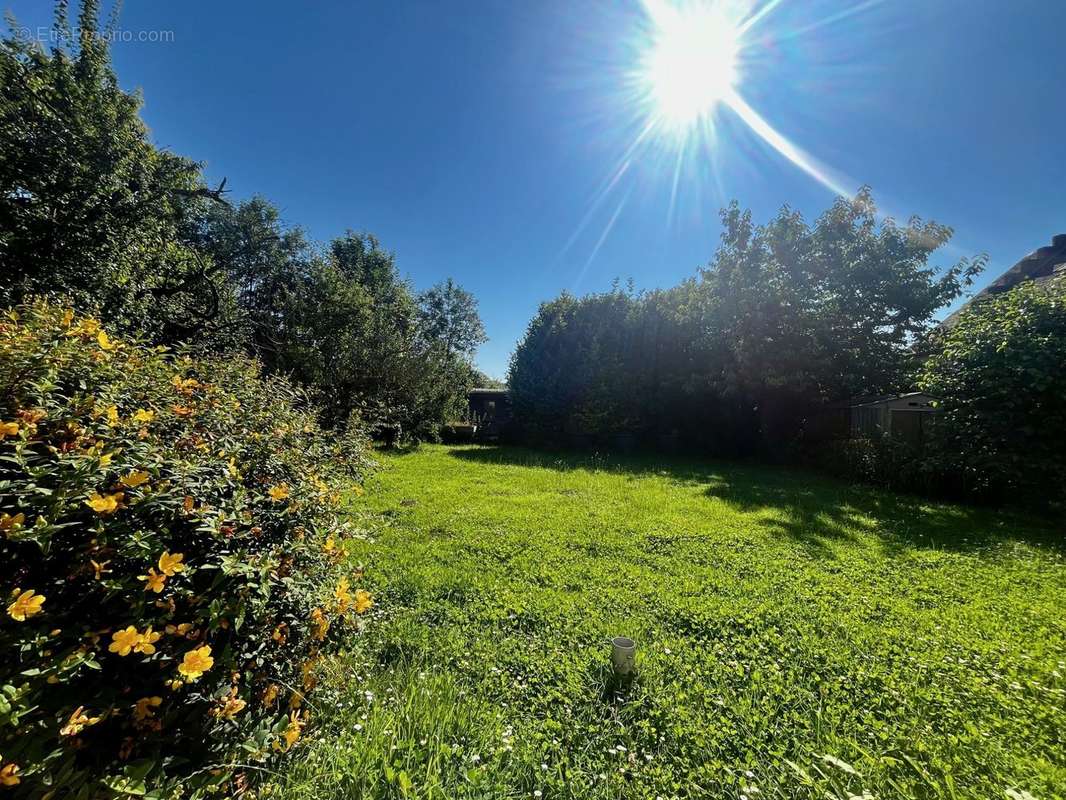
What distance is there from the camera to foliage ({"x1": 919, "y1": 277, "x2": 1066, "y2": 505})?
18.4 feet

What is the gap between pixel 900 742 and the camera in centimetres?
175

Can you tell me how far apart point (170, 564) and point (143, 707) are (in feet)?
1.43

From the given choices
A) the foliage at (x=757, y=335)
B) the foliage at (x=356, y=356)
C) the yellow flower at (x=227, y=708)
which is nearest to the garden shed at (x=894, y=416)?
the foliage at (x=757, y=335)

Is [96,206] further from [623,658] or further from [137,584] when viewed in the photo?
[623,658]

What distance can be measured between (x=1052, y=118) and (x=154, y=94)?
48.5 ft

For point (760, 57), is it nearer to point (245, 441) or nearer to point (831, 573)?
point (831, 573)

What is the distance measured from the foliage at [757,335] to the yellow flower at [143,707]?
11.9 meters

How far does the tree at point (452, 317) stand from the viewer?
26359 millimetres

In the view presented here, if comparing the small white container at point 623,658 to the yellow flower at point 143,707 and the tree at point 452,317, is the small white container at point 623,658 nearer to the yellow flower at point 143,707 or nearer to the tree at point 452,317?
the yellow flower at point 143,707

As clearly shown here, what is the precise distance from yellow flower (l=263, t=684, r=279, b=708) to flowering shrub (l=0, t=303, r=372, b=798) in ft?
0.03

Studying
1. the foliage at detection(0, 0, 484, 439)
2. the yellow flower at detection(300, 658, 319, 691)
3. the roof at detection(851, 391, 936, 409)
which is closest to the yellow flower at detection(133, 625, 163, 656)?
the yellow flower at detection(300, 658, 319, 691)

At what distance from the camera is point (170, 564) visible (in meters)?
1.08

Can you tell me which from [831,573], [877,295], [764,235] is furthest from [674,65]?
[877,295]

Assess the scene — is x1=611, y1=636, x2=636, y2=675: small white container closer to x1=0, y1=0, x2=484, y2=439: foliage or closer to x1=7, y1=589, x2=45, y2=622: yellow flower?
x1=7, y1=589, x2=45, y2=622: yellow flower
